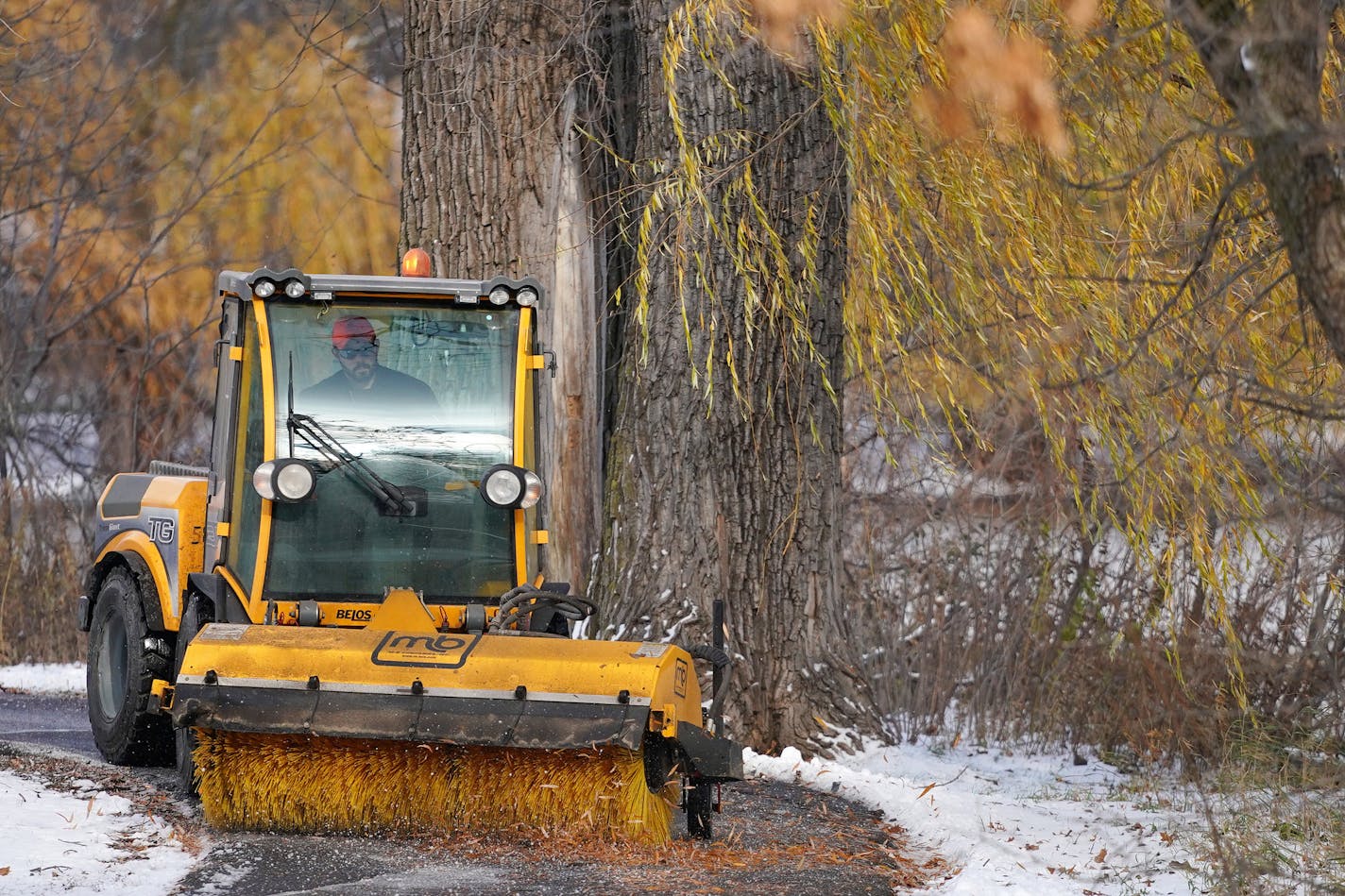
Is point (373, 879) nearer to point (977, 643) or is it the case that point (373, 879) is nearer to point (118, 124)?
point (977, 643)

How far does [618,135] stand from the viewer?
851cm

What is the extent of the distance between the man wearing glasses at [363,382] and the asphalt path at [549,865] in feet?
5.30

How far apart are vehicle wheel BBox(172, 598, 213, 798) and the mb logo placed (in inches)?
19.5

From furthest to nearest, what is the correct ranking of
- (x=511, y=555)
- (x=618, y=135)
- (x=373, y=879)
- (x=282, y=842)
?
(x=618, y=135) < (x=511, y=555) < (x=282, y=842) < (x=373, y=879)

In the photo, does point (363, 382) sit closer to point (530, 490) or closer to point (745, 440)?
point (530, 490)

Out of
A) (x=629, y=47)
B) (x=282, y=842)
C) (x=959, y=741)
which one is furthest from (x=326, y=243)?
(x=282, y=842)

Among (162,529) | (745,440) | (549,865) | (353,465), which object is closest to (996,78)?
(745,440)

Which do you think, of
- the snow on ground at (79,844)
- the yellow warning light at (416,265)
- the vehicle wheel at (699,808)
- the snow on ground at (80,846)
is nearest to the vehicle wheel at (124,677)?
the snow on ground at (79,844)

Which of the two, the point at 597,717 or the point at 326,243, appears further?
the point at 326,243

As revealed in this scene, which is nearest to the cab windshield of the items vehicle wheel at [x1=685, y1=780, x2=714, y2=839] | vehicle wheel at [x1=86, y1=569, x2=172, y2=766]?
vehicle wheel at [x1=86, y1=569, x2=172, y2=766]

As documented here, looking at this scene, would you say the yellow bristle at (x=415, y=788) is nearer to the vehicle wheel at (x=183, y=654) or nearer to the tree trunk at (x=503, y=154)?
the vehicle wheel at (x=183, y=654)

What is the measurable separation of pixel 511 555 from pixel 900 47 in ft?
8.32

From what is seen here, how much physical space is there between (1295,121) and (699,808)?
9.89ft

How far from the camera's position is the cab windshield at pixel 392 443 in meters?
6.10
